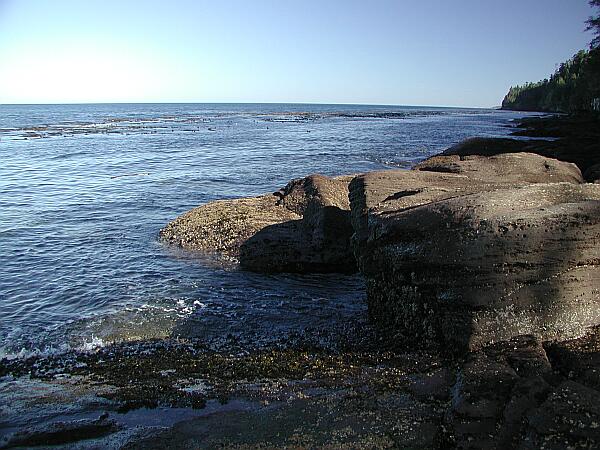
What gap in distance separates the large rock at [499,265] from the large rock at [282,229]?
4399 mm

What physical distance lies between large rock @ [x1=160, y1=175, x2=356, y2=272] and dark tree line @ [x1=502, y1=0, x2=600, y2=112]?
4128 cm

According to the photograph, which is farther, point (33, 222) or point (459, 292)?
point (33, 222)

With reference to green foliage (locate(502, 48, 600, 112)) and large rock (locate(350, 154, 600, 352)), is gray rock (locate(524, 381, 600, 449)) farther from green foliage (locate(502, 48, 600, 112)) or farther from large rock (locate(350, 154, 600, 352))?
green foliage (locate(502, 48, 600, 112))

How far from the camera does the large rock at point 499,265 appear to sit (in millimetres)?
6578

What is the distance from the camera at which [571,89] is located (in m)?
102

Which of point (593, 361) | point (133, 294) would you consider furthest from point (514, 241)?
point (133, 294)

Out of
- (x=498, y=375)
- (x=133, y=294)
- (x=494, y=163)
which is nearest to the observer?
(x=498, y=375)

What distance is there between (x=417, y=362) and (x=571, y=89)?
116 m

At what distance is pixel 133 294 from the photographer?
35.6 feet

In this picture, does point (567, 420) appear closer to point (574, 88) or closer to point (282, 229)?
point (282, 229)

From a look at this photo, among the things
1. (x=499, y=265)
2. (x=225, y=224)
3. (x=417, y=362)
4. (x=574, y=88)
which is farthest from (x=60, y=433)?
(x=574, y=88)

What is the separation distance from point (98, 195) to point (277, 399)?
63.6 feet

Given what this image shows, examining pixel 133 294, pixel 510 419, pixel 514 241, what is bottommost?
pixel 133 294

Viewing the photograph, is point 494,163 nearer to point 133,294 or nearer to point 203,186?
point 133,294
